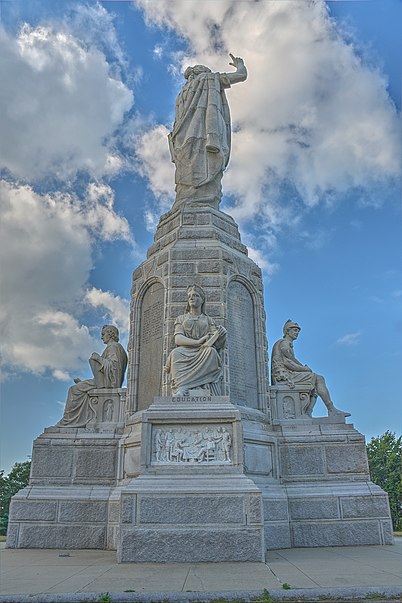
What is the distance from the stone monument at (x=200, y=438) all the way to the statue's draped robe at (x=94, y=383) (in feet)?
0.19

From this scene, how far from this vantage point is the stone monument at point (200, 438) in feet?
30.8

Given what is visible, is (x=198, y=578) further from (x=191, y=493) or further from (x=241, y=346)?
(x=241, y=346)

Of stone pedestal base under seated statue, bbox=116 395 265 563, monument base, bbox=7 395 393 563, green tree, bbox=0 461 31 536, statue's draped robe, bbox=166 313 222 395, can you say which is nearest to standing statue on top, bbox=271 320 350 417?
monument base, bbox=7 395 393 563

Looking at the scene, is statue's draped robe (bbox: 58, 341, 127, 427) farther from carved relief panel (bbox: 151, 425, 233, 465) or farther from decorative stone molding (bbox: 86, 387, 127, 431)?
carved relief panel (bbox: 151, 425, 233, 465)

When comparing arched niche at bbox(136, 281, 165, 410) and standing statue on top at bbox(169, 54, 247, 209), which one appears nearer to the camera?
arched niche at bbox(136, 281, 165, 410)

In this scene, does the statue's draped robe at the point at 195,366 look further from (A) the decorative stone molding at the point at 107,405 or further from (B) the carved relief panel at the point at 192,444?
(A) the decorative stone molding at the point at 107,405

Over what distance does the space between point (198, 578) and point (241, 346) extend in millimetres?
7371

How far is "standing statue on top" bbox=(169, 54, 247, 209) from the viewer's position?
16.6m

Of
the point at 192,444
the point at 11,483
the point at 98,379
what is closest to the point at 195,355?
the point at 192,444

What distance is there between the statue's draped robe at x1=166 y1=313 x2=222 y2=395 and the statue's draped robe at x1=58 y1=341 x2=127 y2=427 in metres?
3.76

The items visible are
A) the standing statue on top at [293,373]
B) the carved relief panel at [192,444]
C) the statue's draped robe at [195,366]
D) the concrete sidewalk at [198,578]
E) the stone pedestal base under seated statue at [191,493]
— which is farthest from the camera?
the standing statue on top at [293,373]

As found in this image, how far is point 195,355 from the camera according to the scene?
38.3 ft

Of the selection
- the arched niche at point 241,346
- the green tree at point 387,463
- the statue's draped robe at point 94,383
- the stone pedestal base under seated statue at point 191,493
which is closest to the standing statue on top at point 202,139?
the arched niche at point 241,346

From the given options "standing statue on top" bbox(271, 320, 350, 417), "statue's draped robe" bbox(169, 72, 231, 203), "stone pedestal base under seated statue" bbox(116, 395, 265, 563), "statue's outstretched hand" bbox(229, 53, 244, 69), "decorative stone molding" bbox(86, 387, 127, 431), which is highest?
"statue's outstretched hand" bbox(229, 53, 244, 69)
